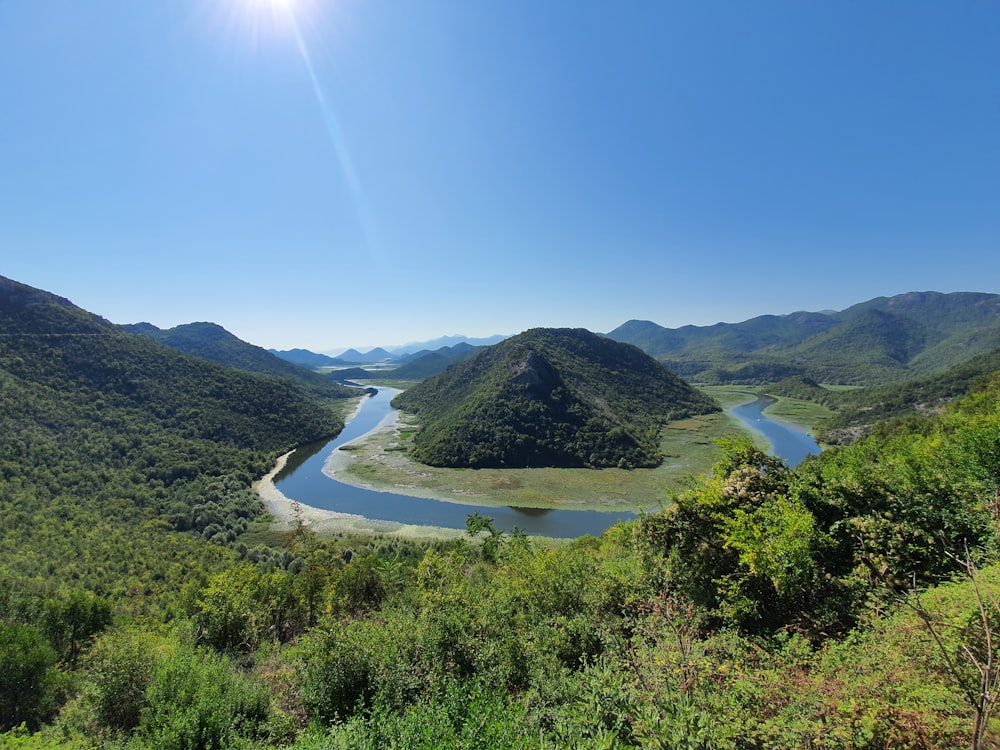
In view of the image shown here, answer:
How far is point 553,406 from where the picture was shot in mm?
99188

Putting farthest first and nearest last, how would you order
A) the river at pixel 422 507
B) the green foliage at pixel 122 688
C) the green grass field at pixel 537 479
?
1. the green grass field at pixel 537 479
2. the river at pixel 422 507
3. the green foliage at pixel 122 688

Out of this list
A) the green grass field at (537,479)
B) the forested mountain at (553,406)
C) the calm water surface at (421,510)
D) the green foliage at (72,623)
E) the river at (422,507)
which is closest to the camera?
the green foliage at (72,623)

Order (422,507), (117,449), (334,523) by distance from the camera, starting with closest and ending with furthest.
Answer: (334,523) → (422,507) → (117,449)

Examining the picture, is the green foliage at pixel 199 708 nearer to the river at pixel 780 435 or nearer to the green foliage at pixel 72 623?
the green foliage at pixel 72 623

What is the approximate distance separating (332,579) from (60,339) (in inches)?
4212

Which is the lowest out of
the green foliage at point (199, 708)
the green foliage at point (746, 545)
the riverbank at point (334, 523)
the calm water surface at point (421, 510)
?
the riverbank at point (334, 523)

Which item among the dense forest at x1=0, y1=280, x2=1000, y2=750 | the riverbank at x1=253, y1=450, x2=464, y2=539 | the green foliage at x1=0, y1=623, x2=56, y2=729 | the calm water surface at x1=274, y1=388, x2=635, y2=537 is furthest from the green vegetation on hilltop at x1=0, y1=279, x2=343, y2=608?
the green foliage at x1=0, y1=623, x2=56, y2=729

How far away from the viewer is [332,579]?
92.8 ft

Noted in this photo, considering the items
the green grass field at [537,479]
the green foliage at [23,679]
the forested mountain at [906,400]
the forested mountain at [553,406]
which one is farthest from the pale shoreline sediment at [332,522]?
the forested mountain at [906,400]

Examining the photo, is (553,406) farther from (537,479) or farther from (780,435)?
(780,435)

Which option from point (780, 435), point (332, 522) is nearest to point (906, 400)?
point (780, 435)

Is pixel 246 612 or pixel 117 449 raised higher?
pixel 117 449

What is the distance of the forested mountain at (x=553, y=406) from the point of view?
3374 inches

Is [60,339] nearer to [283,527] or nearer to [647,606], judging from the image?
[283,527]
